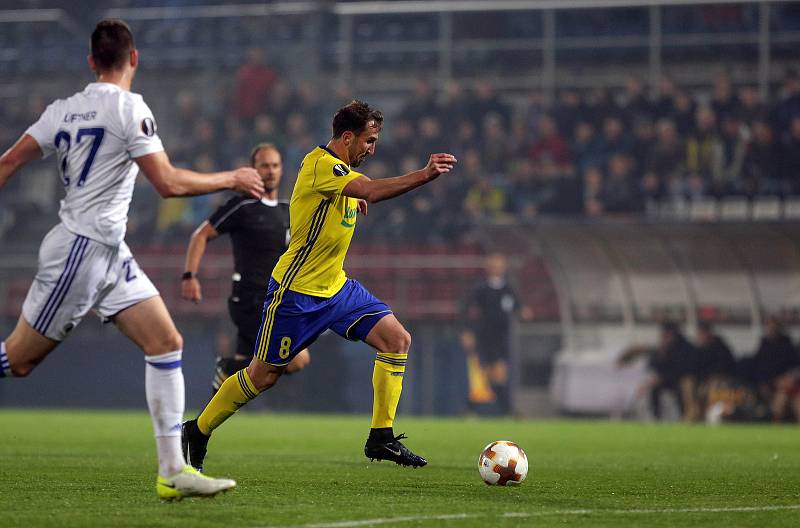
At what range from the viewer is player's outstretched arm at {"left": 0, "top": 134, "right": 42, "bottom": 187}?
5.62 m

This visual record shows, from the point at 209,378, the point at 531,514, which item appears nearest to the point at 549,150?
the point at 209,378

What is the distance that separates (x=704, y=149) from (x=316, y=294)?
14.1 metres

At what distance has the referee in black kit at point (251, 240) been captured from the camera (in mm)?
9398

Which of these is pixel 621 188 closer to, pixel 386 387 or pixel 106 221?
pixel 386 387

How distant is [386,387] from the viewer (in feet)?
25.5

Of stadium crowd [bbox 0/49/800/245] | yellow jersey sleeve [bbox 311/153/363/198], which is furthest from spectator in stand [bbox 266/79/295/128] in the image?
yellow jersey sleeve [bbox 311/153/363/198]

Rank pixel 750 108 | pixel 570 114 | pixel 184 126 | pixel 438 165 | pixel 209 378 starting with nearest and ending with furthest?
pixel 438 165, pixel 209 378, pixel 750 108, pixel 570 114, pixel 184 126

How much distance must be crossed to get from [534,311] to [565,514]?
511 inches

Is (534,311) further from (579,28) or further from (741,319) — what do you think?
(579,28)

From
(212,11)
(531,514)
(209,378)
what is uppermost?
(212,11)

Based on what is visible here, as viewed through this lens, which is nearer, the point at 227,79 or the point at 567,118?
the point at 567,118

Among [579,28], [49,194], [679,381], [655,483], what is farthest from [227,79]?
[655,483]

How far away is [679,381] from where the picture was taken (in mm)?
18094

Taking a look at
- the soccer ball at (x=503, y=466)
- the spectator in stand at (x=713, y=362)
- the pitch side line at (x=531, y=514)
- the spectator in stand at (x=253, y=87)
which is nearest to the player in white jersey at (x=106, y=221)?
the pitch side line at (x=531, y=514)
